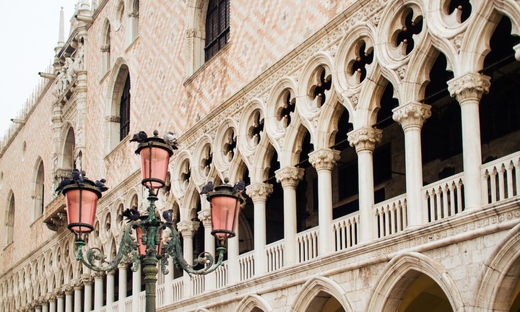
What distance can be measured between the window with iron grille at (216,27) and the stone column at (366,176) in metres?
5.70

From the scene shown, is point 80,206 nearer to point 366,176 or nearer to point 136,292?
point 366,176

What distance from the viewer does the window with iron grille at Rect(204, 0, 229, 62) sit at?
56.5 ft

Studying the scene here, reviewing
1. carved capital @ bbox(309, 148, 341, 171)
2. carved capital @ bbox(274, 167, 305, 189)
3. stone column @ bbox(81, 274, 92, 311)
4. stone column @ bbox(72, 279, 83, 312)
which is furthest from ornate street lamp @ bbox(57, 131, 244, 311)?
stone column @ bbox(72, 279, 83, 312)

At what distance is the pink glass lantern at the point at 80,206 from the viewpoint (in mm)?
8727

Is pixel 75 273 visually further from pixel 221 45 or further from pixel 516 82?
pixel 516 82

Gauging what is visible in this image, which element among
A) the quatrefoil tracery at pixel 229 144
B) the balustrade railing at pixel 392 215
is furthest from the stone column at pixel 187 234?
the balustrade railing at pixel 392 215

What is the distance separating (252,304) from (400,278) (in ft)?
12.5

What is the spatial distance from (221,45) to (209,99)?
4.08 ft

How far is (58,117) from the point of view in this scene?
90.6ft

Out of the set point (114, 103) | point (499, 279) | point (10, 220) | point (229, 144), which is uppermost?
point (114, 103)

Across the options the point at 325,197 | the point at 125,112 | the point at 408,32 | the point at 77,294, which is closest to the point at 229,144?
the point at 325,197

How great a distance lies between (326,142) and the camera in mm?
12953

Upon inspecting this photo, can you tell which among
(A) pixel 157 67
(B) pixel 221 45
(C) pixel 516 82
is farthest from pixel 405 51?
(A) pixel 157 67

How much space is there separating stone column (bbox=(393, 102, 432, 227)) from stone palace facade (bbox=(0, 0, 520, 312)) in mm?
20
